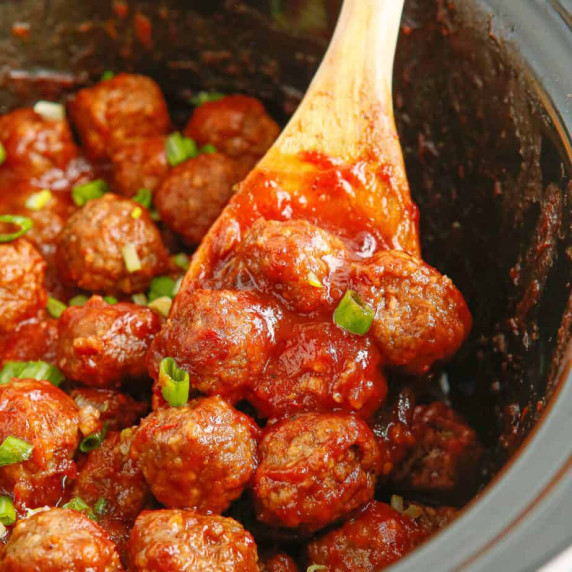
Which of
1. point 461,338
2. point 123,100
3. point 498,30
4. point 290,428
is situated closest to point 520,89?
point 498,30

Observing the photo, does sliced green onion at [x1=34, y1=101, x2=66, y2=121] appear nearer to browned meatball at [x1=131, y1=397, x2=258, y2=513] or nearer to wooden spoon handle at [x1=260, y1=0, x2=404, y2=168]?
wooden spoon handle at [x1=260, y1=0, x2=404, y2=168]

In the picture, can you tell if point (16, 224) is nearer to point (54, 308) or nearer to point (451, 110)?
point (54, 308)

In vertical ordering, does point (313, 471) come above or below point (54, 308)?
above

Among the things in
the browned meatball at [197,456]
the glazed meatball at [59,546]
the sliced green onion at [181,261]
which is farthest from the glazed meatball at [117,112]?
the glazed meatball at [59,546]

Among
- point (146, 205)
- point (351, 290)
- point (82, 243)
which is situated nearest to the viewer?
point (351, 290)

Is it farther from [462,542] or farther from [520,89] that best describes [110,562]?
[520,89]

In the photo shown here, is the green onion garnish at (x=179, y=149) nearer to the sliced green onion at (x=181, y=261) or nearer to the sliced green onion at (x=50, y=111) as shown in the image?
the sliced green onion at (x=181, y=261)

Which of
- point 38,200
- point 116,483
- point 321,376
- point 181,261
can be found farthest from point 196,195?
point 116,483
